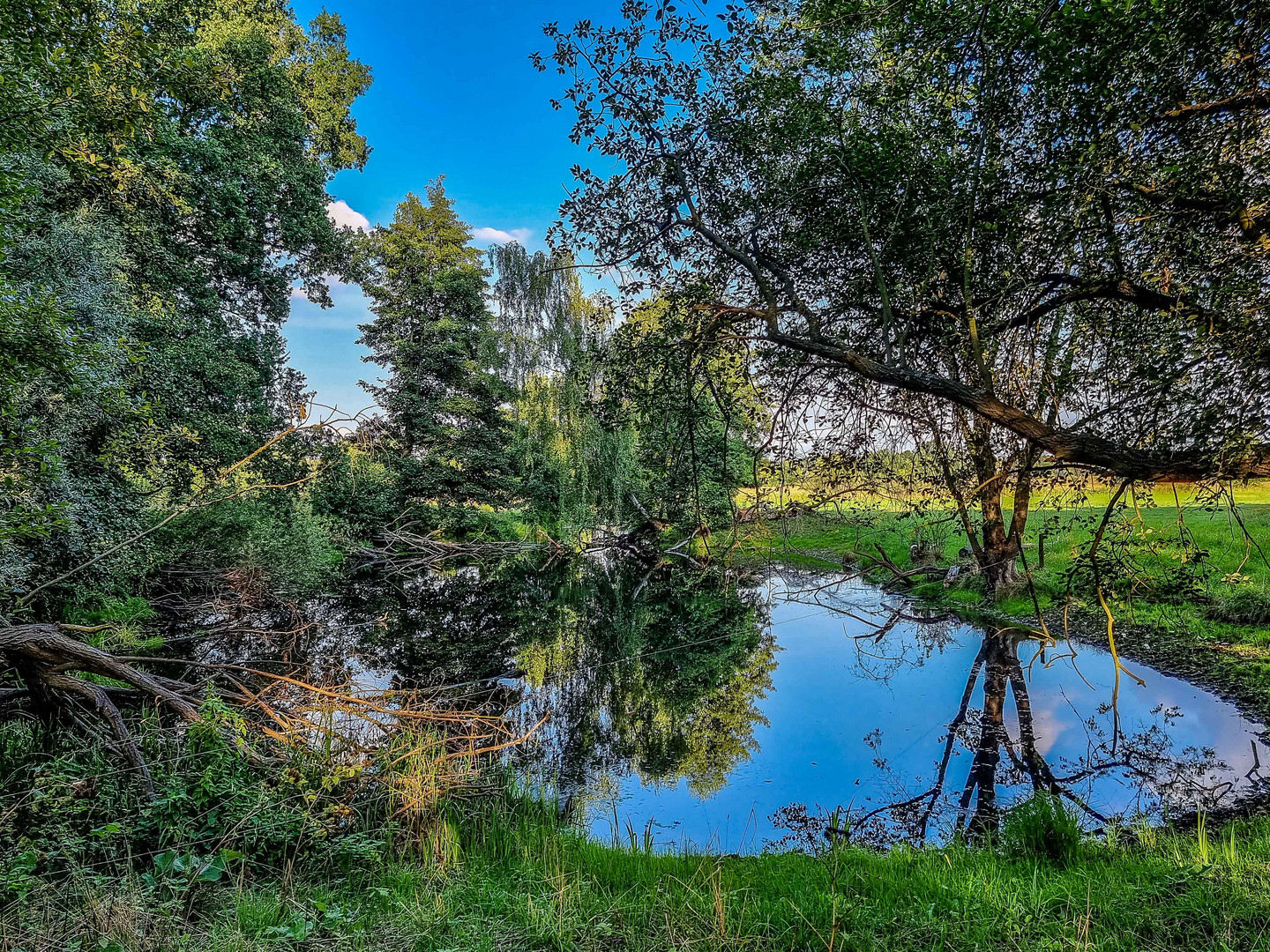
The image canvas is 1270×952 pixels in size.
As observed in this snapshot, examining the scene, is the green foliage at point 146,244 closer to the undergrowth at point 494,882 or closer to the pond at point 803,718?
the undergrowth at point 494,882

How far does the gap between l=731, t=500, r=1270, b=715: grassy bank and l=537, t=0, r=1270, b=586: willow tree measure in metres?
0.96

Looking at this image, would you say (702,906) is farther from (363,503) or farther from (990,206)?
(363,503)

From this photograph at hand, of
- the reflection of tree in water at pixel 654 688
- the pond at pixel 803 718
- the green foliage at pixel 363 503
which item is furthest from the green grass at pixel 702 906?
the green foliage at pixel 363 503

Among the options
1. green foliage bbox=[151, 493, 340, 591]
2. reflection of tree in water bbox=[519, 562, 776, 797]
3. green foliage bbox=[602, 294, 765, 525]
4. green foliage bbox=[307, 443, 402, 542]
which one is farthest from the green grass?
green foliage bbox=[307, 443, 402, 542]

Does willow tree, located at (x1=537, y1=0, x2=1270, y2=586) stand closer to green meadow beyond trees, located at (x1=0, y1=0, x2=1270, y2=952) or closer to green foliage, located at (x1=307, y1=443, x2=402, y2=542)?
green meadow beyond trees, located at (x1=0, y1=0, x2=1270, y2=952)

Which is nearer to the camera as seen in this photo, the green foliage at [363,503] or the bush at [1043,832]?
the bush at [1043,832]

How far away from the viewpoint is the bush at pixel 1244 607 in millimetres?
6922

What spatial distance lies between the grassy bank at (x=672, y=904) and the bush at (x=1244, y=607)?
5710mm

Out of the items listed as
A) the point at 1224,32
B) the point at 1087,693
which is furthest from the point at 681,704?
the point at 1224,32

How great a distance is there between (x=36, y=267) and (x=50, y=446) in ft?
19.4

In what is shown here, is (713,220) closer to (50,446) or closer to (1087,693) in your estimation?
(50,446)

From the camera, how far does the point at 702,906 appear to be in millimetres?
2574

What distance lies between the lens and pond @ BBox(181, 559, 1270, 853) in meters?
4.39

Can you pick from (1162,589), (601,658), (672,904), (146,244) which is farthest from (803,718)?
(146,244)
